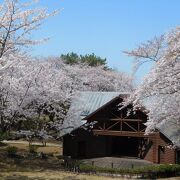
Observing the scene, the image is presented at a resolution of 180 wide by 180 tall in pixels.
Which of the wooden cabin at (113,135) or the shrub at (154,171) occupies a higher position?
the wooden cabin at (113,135)

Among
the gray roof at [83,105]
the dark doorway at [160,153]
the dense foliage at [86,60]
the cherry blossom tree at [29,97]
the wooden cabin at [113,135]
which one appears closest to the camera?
the cherry blossom tree at [29,97]

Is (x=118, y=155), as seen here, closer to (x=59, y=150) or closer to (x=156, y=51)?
(x=59, y=150)

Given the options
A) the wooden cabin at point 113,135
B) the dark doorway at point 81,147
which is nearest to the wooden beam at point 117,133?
the wooden cabin at point 113,135

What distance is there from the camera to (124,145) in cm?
4022

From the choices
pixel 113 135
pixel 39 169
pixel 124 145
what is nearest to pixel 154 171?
pixel 113 135

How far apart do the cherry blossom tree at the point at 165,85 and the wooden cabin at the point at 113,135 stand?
38.3ft

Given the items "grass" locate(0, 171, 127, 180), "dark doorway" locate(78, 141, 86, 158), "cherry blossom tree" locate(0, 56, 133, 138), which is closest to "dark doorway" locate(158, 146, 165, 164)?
"grass" locate(0, 171, 127, 180)

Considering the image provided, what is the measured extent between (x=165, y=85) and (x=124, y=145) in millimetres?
21310

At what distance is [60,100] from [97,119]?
4685 mm

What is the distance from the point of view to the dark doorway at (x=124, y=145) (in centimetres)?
3947

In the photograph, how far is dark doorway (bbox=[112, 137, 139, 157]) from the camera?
39469mm

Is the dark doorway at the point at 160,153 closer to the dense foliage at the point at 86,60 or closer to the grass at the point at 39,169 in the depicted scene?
the grass at the point at 39,169

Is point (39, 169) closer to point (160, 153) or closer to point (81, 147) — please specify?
point (81, 147)

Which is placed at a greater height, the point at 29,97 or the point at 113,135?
the point at 29,97
